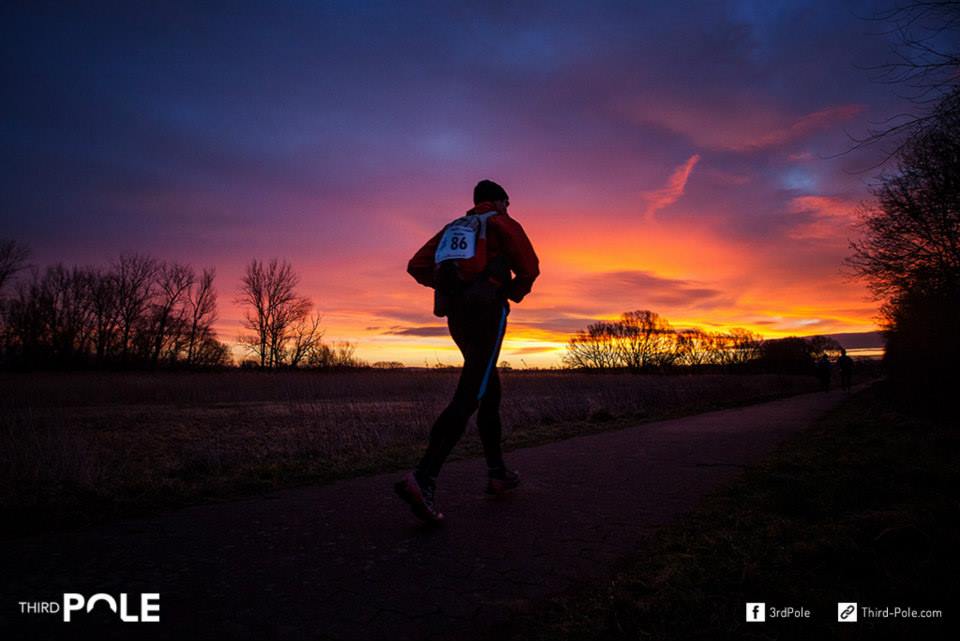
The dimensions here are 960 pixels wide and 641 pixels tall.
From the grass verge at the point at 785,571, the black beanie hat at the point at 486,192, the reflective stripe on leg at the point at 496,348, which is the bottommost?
the grass verge at the point at 785,571

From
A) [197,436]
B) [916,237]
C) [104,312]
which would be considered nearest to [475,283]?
[197,436]

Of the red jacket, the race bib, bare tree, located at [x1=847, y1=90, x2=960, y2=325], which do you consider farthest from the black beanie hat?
bare tree, located at [x1=847, y1=90, x2=960, y2=325]

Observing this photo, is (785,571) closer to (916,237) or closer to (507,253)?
(507,253)

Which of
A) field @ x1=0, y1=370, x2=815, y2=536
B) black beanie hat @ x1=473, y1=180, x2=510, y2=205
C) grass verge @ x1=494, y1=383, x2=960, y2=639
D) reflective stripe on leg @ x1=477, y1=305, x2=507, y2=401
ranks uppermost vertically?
black beanie hat @ x1=473, y1=180, x2=510, y2=205

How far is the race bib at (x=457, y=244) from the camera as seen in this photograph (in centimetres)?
300

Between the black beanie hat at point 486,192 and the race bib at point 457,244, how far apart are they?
1.38 ft

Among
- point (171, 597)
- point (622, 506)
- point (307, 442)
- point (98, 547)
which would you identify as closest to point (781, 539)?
point (622, 506)

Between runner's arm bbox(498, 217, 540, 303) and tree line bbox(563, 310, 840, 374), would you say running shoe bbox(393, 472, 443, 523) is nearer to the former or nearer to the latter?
runner's arm bbox(498, 217, 540, 303)

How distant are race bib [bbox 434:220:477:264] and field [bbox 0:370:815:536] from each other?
2517 mm

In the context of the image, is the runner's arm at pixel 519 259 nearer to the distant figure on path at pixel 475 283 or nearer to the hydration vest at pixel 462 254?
the distant figure on path at pixel 475 283

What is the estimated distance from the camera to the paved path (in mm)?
1606

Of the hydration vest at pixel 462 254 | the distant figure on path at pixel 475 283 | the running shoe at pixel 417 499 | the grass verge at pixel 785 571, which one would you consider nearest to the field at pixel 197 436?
the running shoe at pixel 417 499

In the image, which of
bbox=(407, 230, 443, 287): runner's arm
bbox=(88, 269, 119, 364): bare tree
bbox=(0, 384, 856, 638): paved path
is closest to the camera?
bbox=(0, 384, 856, 638): paved path

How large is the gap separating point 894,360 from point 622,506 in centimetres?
2335
